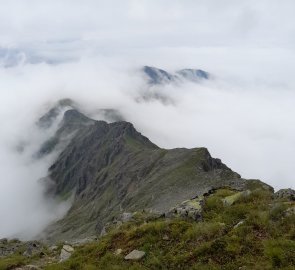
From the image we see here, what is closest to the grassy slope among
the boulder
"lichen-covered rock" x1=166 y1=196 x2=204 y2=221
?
"lichen-covered rock" x1=166 y1=196 x2=204 y2=221

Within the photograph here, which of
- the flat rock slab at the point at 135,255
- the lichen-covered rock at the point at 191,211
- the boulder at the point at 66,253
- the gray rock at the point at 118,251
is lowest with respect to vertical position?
the flat rock slab at the point at 135,255

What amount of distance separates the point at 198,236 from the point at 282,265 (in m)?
4.98

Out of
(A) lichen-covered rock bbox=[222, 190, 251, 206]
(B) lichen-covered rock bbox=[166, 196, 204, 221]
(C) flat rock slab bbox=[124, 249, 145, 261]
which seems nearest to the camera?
(C) flat rock slab bbox=[124, 249, 145, 261]

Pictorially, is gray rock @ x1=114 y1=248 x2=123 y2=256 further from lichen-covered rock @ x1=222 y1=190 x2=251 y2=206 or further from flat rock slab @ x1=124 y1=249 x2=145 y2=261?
lichen-covered rock @ x1=222 y1=190 x2=251 y2=206

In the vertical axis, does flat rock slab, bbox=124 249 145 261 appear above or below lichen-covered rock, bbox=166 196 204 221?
below

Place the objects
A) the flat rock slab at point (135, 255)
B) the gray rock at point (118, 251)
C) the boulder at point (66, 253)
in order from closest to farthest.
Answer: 1. the flat rock slab at point (135, 255)
2. the gray rock at point (118, 251)
3. the boulder at point (66, 253)

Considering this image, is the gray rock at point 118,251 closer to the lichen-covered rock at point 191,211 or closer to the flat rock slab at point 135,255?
the flat rock slab at point 135,255

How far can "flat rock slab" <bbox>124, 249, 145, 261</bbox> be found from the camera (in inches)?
849

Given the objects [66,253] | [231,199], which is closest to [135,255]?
[66,253]

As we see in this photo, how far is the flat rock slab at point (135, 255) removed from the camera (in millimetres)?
21575

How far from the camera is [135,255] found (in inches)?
860

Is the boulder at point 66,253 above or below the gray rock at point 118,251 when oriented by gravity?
above

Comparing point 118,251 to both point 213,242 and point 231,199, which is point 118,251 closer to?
point 213,242

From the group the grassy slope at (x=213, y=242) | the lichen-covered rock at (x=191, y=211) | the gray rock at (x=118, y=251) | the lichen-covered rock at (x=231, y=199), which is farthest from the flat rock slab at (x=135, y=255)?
the lichen-covered rock at (x=231, y=199)
